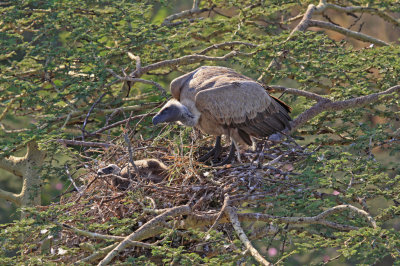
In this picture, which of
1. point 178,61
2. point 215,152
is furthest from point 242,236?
point 178,61

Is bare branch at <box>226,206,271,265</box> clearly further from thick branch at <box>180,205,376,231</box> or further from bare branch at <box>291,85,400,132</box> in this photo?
bare branch at <box>291,85,400,132</box>

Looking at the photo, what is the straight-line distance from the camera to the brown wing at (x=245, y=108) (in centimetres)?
615

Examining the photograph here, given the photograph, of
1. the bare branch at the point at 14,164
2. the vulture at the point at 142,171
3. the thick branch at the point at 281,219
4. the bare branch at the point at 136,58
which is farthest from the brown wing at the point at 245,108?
the bare branch at the point at 14,164

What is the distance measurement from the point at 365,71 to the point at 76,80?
3.48 meters

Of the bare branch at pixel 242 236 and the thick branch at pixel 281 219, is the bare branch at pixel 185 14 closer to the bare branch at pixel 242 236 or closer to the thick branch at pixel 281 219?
the thick branch at pixel 281 219

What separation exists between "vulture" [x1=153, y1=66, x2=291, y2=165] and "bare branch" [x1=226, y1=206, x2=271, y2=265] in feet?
4.37

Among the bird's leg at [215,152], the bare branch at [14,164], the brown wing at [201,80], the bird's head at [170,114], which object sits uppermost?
the brown wing at [201,80]

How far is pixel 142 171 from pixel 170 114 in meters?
0.60

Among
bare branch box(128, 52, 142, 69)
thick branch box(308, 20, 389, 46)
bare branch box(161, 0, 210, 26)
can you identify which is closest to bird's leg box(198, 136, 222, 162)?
bare branch box(128, 52, 142, 69)

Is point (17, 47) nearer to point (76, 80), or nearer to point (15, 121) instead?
point (76, 80)

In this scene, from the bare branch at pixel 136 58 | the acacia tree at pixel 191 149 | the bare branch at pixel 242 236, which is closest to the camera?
the bare branch at pixel 242 236

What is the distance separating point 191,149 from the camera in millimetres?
6254

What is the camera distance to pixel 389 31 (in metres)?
12.1

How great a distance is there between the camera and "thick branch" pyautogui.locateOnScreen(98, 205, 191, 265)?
4660 mm
